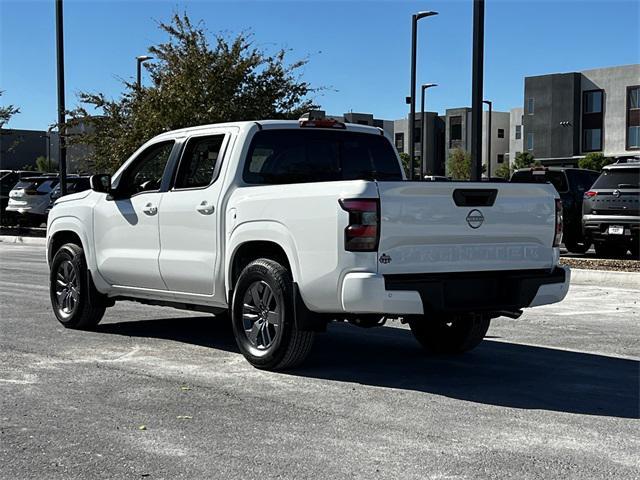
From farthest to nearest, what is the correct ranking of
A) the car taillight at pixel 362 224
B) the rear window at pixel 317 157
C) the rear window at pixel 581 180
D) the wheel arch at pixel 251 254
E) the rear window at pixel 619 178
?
the rear window at pixel 581 180
the rear window at pixel 619 178
the rear window at pixel 317 157
the wheel arch at pixel 251 254
the car taillight at pixel 362 224

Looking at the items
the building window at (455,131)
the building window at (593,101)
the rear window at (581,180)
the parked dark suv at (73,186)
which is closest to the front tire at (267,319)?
the rear window at (581,180)

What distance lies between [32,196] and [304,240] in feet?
82.1

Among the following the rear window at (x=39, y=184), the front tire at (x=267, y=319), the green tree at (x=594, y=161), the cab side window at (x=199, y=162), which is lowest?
the front tire at (x=267, y=319)

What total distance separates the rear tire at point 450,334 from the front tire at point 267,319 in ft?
4.42

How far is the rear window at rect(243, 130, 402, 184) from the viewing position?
292 inches

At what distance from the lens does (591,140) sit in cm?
6481

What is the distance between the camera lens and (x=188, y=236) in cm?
748

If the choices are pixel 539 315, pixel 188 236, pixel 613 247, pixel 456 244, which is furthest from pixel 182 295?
pixel 613 247

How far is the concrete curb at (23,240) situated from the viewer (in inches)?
995

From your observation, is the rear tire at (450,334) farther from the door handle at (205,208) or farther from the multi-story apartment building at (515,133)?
the multi-story apartment building at (515,133)

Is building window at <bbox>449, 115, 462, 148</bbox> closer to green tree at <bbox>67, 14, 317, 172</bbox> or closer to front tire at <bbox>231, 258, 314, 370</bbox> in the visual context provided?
green tree at <bbox>67, 14, 317, 172</bbox>

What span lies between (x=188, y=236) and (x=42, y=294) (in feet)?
17.4

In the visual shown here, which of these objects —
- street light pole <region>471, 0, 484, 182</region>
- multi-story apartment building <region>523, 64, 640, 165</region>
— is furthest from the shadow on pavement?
multi-story apartment building <region>523, 64, 640, 165</region>

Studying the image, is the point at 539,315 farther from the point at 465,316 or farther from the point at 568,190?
the point at 568,190
